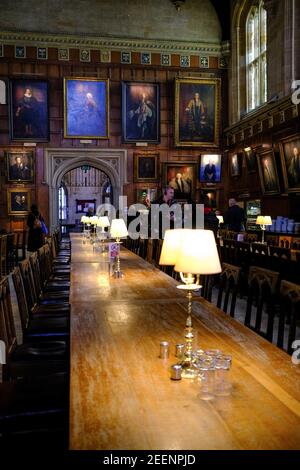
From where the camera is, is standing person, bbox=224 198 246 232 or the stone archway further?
the stone archway

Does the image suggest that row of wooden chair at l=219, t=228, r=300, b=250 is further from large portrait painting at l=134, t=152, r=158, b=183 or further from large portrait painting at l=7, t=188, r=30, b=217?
large portrait painting at l=7, t=188, r=30, b=217

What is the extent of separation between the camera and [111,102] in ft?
52.1

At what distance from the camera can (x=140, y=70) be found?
15.9 metres

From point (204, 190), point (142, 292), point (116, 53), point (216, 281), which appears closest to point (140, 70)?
point (116, 53)

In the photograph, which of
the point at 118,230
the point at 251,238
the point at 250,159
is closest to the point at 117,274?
the point at 118,230

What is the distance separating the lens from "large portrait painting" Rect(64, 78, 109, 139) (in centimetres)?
1550

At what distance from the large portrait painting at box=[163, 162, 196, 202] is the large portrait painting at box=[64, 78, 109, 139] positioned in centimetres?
246

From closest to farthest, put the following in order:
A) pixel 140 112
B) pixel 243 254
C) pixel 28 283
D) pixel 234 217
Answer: pixel 28 283
pixel 243 254
pixel 234 217
pixel 140 112

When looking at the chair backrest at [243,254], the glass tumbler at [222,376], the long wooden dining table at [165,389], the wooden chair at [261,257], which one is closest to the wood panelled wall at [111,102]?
the chair backrest at [243,254]

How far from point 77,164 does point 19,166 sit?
1929 mm

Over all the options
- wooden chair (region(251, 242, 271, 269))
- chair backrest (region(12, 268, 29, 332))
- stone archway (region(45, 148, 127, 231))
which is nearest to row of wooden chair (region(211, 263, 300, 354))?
Result: chair backrest (region(12, 268, 29, 332))

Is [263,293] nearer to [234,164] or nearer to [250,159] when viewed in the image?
[250,159]
